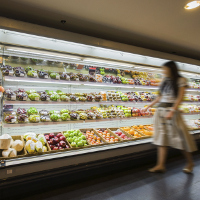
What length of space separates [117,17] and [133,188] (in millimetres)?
2667

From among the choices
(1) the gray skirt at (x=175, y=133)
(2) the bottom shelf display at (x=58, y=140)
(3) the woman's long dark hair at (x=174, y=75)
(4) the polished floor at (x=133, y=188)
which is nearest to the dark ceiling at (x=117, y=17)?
(3) the woman's long dark hair at (x=174, y=75)

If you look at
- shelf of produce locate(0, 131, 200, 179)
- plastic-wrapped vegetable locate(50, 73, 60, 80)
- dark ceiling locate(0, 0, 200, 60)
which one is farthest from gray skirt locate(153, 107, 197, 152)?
plastic-wrapped vegetable locate(50, 73, 60, 80)

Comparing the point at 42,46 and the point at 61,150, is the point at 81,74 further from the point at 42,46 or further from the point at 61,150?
the point at 61,150

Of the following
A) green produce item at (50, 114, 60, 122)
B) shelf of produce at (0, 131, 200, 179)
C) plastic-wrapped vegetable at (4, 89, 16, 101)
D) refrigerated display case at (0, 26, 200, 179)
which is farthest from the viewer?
green produce item at (50, 114, 60, 122)

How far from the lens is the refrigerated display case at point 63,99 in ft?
8.36

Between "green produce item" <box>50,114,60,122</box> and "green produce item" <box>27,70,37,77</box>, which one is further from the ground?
"green produce item" <box>27,70,37,77</box>

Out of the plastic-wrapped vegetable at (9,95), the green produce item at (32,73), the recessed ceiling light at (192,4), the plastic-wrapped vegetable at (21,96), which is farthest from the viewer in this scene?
the green produce item at (32,73)

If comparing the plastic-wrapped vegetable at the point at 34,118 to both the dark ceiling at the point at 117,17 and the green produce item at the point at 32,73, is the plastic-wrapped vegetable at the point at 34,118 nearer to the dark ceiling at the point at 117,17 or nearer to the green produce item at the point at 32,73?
the green produce item at the point at 32,73

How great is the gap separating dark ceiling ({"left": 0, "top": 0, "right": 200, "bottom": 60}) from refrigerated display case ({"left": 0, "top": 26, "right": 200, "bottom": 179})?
43 cm

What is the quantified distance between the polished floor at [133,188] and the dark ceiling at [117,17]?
2.62 meters

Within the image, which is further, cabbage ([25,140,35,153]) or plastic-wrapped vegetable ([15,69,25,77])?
plastic-wrapped vegetable ([15,69,25,77])

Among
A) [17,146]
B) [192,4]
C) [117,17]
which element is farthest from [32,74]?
[192,4]

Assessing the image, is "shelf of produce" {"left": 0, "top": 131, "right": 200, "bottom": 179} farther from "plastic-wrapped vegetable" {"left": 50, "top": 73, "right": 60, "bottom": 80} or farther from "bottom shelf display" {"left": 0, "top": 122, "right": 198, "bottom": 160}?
"plastic-wrapped vegetable" {"left": 50, "top": 73, "right": 60, "bottom": 80}

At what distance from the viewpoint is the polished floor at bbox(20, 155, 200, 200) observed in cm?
233
